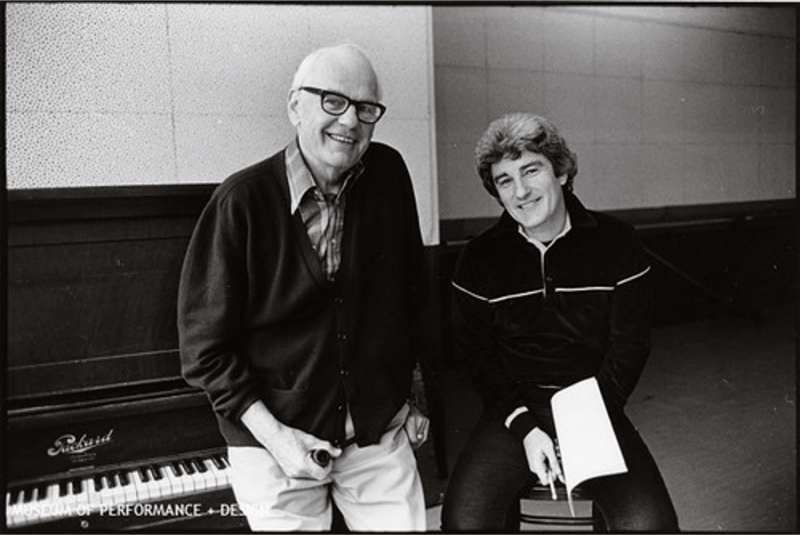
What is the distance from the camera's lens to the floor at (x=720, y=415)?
164 cm

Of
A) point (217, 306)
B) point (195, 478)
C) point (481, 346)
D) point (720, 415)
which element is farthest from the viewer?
point (720, 415)

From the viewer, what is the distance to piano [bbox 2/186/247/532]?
1435mm

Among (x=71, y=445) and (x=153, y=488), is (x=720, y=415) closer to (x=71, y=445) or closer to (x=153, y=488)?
(x=153, y=488)

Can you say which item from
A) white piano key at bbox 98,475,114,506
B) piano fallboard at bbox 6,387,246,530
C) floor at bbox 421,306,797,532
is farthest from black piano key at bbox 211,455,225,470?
floor at bbox 421,306,797,532

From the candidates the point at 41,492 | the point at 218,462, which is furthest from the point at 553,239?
the point at 41,492

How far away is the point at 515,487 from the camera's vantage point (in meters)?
1.57

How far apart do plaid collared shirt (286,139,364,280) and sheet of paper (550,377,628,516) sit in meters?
0.61

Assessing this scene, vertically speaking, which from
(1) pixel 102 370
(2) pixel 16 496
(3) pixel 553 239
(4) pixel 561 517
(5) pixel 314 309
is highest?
(3) pixel 553 239

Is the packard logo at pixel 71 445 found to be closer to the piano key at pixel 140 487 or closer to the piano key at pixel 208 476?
the piano key at pixel 140 487

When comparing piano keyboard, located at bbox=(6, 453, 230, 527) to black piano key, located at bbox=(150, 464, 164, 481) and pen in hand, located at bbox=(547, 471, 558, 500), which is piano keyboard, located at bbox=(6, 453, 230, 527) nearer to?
black piano key, located at bbox=(150, 464, 164, 481)

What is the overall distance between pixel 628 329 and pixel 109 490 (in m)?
1.19

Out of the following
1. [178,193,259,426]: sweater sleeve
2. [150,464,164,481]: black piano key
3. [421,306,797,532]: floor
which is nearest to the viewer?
[178,193,259,426]: sweater sleeve

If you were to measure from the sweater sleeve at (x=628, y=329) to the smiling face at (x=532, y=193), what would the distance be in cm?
19

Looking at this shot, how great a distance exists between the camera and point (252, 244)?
1382 millimetres
